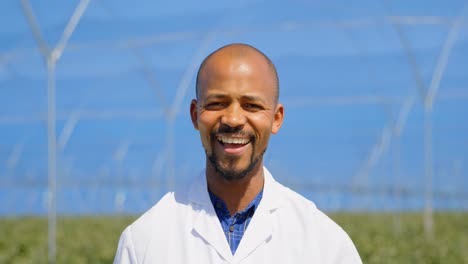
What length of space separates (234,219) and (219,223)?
0.08 meters

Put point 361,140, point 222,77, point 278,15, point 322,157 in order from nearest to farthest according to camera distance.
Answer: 1. point 222,77
2. point 278,15
3. point 361,140
4. point 322,157

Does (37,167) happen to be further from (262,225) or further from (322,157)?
(262,225)

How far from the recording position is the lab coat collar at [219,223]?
2.23 m

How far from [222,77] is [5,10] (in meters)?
17.4

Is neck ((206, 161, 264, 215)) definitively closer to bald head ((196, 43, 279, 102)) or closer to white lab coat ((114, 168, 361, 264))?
white lab coat ((114, 168, 361, 264))

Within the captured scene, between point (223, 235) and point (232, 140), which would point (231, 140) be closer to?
point (232, 140)

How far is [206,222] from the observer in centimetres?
228

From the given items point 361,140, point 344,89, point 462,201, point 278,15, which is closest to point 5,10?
point 278,15

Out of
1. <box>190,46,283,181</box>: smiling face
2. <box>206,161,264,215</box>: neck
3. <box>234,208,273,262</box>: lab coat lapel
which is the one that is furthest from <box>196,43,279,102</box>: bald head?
<box>234,208,273,262</box>: lab coat lapel

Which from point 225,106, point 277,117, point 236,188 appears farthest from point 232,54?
point 236,188

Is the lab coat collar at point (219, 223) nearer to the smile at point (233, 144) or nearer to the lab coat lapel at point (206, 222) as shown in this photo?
the lab coat lapel at point (206, 222)

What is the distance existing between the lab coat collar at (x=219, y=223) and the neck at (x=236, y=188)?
2cm

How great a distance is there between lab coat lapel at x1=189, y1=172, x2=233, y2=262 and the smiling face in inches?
3.2

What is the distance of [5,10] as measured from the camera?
18.8m
